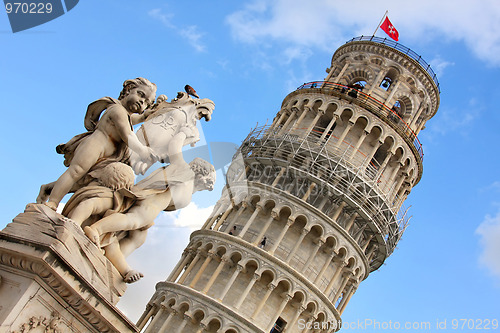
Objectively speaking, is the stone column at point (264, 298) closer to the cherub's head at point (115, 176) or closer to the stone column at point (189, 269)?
the stone column at point (189, 269)

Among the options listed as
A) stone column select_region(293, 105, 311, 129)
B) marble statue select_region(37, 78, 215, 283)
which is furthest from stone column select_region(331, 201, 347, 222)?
marble statue select_region(37, 78, 215, 283)

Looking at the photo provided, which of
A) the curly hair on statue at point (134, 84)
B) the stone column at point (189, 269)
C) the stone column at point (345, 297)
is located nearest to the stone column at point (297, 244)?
the stone column at point (345, 297)

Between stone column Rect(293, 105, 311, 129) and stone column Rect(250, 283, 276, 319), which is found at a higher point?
stone column Rect(293, 105, 311, 129)

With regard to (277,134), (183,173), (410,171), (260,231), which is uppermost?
(410,171)

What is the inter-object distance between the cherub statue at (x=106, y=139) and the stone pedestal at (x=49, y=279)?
0.52 meters

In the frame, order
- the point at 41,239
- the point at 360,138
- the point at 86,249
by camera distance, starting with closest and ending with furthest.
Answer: the point at 41,239
the point at 86,249
the point at 360,138

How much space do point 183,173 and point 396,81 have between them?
1372 inches

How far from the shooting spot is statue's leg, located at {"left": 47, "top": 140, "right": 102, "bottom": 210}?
577 centimetres

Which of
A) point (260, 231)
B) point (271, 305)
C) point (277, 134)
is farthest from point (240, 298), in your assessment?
point (277, 134)

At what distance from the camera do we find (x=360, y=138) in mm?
35094

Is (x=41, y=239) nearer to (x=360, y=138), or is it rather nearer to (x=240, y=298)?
(x=240, y=298)

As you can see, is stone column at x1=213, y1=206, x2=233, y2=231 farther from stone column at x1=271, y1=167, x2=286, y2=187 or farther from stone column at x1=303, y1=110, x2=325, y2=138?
stone column at x1=303, y1=110, x2=325, y2=138

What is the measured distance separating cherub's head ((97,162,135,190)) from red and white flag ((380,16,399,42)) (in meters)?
37.0

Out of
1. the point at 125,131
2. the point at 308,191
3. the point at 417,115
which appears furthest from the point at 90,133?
the point at 417,115
